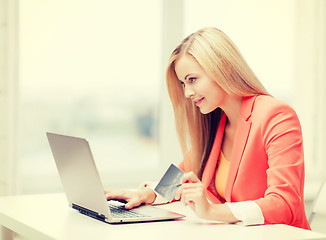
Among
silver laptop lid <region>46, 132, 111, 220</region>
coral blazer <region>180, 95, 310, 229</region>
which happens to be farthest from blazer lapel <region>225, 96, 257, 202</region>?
silver laptop lid <region>46, 132, 111, 220</region>

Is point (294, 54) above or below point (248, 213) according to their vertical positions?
above

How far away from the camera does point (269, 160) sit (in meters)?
1.90

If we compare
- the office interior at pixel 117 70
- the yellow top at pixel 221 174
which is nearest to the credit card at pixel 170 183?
the yellow top at pixel 221 174

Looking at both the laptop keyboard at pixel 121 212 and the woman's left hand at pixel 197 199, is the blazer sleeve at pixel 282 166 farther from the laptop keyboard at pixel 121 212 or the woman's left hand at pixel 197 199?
the laptop keyboard at pixel 121 212

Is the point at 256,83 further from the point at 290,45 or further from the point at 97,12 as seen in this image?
the point at 290,45

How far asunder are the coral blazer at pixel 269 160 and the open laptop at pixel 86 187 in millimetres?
329

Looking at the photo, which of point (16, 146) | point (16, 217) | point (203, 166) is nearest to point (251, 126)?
point (203, 166)

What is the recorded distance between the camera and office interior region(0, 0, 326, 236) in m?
2.97

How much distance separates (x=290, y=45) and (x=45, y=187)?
6.37ft

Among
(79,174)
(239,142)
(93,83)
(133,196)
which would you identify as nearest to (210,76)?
(239,142)

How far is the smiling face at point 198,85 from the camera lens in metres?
2.10

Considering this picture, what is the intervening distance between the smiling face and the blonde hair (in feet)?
0.10

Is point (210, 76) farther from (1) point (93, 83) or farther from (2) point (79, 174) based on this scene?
(1) point (93, 83)

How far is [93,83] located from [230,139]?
1.19 meters
